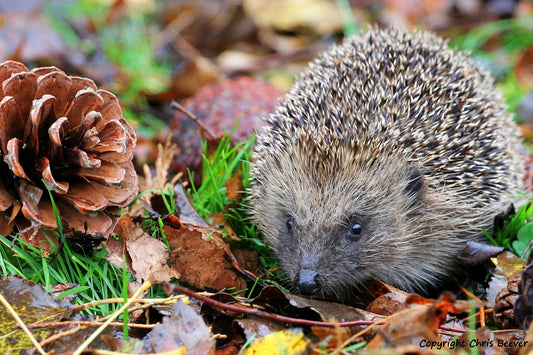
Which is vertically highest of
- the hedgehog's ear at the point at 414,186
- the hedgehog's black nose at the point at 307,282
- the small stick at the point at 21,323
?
the hedgehog's ear at the point at 414,186

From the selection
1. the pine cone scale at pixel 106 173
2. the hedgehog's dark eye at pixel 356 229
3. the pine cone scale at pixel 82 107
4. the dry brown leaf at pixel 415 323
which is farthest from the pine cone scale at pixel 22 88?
the dry brown leaf at pixel 415 323

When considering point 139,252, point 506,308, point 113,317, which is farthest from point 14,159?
point 506,308

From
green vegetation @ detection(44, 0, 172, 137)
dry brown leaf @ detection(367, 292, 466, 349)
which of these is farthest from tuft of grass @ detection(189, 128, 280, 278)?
green vegetation @ detection(44, 0, 172, 137)

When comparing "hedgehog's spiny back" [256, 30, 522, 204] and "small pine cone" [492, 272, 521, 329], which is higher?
"hedgehog's spiny back" [256, 30, 522, 204]

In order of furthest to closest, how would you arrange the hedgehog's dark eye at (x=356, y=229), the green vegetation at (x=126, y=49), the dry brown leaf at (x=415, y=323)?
the green vegetation at (x=126, y=49) → the hedgehog's dark eye at (x=356, y=229) → the dry brown leaf at (x=415, y=323)

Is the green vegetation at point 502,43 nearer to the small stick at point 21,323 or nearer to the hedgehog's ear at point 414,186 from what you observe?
the hedgehog's ear at point 414,186

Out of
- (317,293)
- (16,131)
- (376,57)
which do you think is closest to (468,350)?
(317,293)

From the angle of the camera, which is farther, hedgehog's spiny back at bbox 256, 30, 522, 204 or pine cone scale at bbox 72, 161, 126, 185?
hedgehog's spiny back at bbox 256, 30, 522, 204

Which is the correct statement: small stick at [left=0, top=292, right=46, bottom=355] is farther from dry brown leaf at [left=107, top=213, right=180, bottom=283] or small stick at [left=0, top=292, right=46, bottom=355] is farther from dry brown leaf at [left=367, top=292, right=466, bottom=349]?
dry brown leaf at [left=367, top=292, right=466, bottom=349]

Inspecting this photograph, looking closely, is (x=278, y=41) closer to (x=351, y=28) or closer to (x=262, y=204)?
(x=351, y=28)
